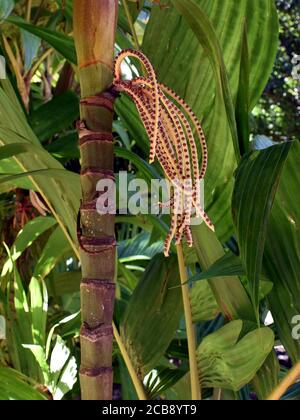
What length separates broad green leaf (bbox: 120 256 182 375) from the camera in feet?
1.86

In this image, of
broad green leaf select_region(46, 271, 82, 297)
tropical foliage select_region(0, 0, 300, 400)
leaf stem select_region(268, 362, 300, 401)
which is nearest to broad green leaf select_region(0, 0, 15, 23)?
tropical foliage select_region(0, 0, 300, 400)

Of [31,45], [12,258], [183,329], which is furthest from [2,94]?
[183,329]

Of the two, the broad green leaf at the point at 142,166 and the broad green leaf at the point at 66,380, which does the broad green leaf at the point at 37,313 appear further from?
the broad green leaf at the point at 142,166

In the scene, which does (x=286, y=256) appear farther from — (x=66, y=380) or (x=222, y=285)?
(x=66, y=380)

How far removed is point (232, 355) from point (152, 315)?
4.6 inches

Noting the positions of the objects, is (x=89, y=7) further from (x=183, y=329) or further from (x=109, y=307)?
(x=183, y=329)

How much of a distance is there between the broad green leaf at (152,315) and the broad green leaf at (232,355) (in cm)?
7

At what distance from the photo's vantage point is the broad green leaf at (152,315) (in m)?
0.57

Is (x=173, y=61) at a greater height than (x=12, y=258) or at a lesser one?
greater

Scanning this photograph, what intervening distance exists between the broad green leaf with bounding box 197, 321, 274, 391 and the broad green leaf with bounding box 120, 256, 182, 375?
0.07 m

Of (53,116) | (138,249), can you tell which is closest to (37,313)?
(53,116)
